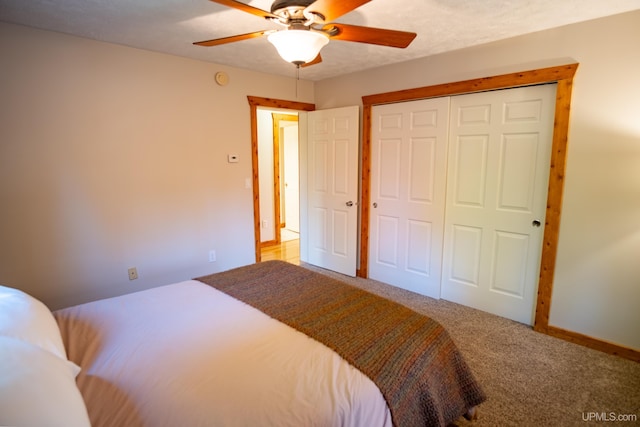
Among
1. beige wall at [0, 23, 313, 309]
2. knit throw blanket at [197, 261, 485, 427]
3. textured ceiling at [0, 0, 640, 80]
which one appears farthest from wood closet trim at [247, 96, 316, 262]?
knit throw blanket at [197, 261, 485, 427]

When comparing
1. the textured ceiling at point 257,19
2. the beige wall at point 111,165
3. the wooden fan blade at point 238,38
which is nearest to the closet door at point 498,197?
the textured ceiling at point 257,19

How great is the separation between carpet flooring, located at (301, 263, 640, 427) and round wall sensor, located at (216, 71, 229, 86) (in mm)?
3113

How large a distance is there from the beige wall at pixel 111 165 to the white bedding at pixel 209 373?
1.20 m

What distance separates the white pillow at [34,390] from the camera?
0.72 meters

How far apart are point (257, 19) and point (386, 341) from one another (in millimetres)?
2175

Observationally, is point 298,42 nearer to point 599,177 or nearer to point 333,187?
point 599,177

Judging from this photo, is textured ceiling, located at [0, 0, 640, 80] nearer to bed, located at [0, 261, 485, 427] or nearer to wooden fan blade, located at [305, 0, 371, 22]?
wooden fan blade, located at [305, 0, 371, 22]

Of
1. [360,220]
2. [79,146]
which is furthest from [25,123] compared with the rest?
[360,220]

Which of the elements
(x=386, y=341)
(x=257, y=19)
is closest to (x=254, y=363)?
(x=386, y=341)

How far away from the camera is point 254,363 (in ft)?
4.28

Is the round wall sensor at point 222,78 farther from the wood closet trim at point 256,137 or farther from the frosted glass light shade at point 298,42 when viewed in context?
the frosted glass light shade at point 298,42

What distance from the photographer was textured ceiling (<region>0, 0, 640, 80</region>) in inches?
80.1

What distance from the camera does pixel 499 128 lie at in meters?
2.75

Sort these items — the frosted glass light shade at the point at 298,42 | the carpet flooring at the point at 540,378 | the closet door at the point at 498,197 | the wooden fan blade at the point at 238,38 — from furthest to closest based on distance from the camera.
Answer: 1. the closet door at the point at 498,197
2. the carpet flooring at the point at 540,378
3. the wooden fan blade at the point at 238,38
4. the frosted glass light shade at the point at 298,42
